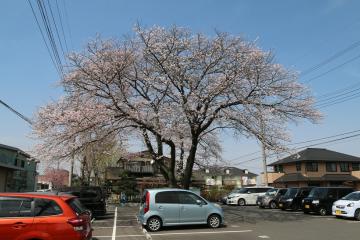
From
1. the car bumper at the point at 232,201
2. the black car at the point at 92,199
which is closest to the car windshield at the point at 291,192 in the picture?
the car bumper at the point at 232,201

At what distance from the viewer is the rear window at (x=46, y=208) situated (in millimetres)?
8367

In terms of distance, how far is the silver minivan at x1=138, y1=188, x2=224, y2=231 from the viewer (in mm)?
15594

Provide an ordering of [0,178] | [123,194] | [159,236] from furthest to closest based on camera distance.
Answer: [123,194], [0,178], [159,236]

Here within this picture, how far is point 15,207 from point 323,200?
738 inches

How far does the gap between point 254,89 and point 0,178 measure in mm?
24238

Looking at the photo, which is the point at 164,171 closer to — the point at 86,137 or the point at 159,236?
the point at 86,137

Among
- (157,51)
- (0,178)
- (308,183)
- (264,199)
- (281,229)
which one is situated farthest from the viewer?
(308,183)

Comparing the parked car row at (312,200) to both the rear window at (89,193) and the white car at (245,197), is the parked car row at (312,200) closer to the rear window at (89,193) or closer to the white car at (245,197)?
the white car at (245,197)

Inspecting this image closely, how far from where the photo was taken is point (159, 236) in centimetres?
1402

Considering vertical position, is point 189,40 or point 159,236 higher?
point 189,40

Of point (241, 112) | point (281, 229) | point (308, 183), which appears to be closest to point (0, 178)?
point (241, 112)

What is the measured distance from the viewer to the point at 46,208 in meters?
8.44

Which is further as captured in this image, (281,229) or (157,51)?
(157,51)

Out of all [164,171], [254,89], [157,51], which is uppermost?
[157,51]
